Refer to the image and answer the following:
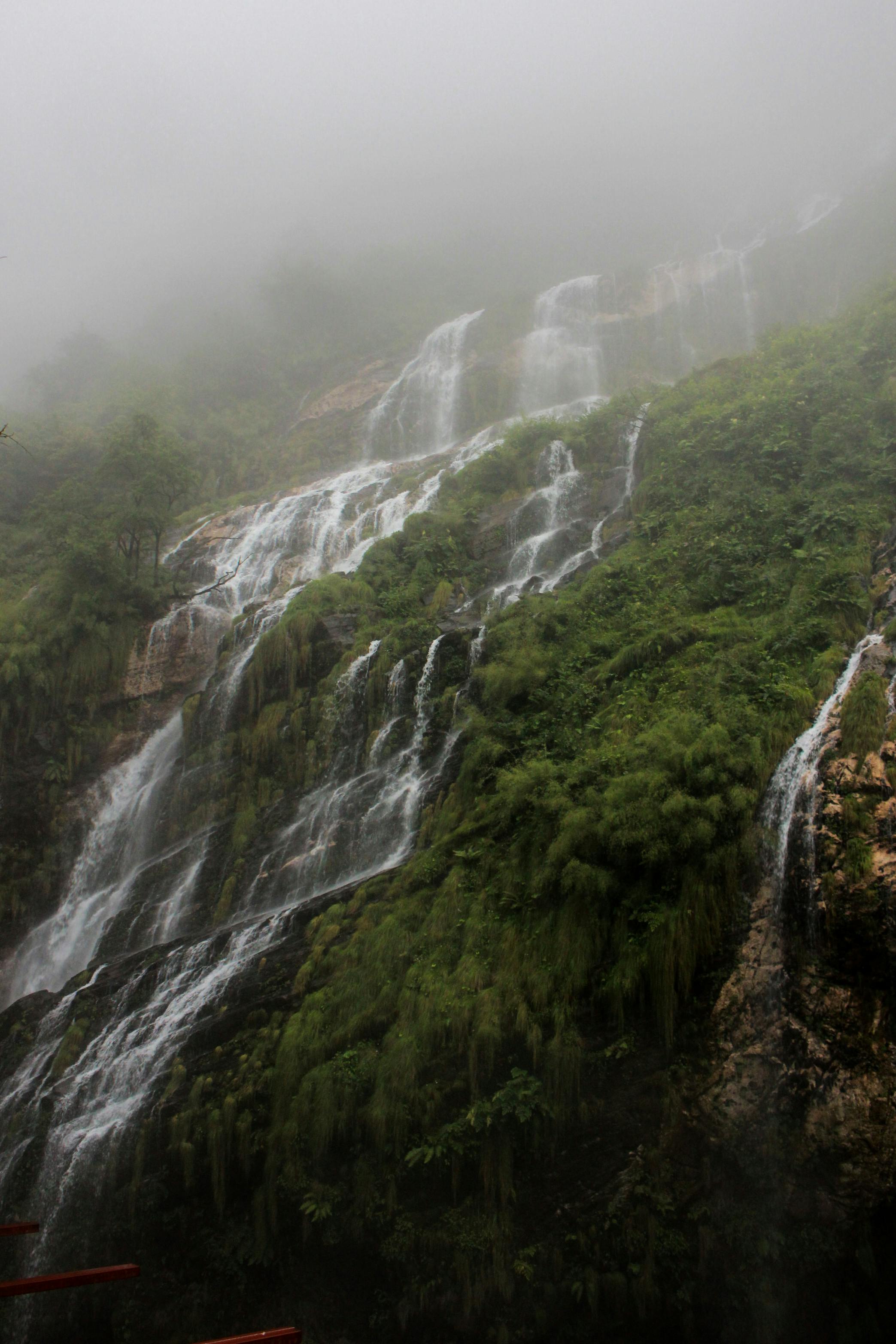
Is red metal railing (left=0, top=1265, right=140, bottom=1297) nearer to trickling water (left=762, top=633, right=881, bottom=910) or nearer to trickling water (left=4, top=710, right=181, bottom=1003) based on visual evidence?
trickling water (left=762, top=633, right=881, bottom=910)

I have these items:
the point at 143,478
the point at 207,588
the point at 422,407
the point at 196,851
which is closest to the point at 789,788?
the point at 196,851

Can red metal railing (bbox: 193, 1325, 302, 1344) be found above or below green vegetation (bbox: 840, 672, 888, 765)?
below

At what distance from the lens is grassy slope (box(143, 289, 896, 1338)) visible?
6363 millimetres

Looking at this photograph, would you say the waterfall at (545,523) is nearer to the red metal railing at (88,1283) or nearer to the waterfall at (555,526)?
the waterfall at (555,526)

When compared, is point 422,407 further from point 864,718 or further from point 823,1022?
point 823,1022

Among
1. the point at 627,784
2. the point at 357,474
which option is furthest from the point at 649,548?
the point at 357,474

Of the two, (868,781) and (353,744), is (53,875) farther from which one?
(868,781)

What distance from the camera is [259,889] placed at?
11.8m

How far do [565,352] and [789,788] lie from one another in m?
31.0

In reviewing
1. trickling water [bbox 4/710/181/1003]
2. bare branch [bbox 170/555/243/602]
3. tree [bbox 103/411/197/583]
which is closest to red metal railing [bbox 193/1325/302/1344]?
trickling water [bbox 4/710/181/1003]

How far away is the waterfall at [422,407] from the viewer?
1220 inches

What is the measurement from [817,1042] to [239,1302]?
19.6 feet

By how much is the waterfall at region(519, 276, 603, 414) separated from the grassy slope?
20.3 m

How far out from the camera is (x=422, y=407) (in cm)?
3250
